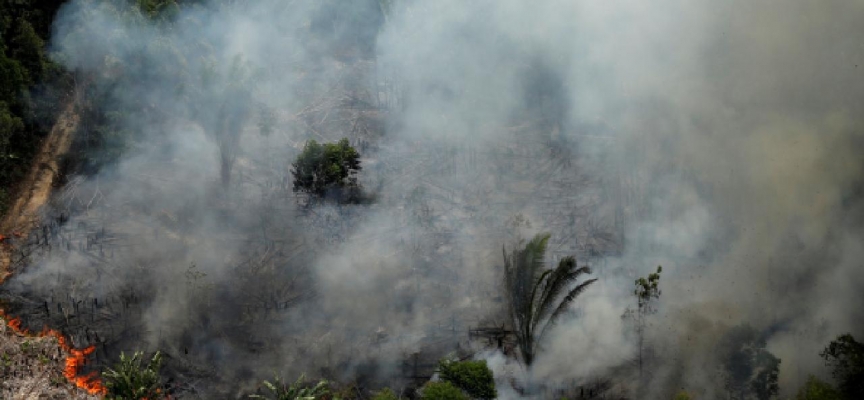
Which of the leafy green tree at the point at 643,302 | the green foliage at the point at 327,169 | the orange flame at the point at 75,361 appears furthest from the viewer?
the green foliage at the point at 327,169

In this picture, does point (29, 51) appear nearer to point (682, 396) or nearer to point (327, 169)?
point (327, 169)

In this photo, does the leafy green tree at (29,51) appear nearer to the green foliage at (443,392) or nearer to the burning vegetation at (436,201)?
the burning vegetation at (436,201)

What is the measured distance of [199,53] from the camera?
46375 mm

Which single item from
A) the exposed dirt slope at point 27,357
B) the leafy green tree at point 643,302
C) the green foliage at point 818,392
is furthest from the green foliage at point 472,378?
the exposed dirt slope at point 27,357

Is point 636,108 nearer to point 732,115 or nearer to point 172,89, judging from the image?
point 732,115

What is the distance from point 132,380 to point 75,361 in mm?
3380

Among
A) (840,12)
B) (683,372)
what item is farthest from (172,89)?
(840,12)

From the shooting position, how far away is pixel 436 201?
41.5 m

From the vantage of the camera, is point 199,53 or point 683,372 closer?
point 683,372

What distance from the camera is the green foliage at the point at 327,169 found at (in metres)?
40.8

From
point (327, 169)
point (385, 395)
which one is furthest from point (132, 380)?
point (327, 169)

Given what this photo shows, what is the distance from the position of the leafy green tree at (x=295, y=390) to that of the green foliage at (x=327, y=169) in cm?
1077

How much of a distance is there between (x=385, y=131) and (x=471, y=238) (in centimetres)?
911

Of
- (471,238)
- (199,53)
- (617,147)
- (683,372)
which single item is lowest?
(683,372)
